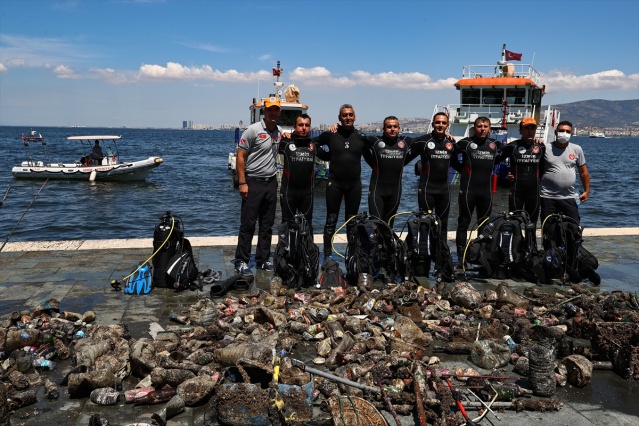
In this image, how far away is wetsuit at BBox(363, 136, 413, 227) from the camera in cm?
645

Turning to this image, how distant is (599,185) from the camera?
Answer: 102 ft

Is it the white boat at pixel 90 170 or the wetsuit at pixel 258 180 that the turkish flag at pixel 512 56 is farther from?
the wetsuit at pixel 258 180

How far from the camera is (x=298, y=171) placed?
639 cm

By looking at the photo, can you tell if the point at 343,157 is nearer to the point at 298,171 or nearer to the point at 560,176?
the point at 298,171

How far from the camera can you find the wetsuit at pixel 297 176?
6.34 metres

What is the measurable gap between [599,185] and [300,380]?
31.8m

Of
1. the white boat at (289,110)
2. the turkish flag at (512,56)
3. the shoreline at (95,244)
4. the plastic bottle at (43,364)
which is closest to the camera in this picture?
the plastic bottle at (43,364)

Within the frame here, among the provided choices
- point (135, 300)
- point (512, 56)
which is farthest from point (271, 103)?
point (512, 56)

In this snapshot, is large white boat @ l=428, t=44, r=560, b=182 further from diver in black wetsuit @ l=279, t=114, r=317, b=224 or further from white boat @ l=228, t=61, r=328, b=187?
diver in black wetsuit @ l=279, t=114, r=317, b=224

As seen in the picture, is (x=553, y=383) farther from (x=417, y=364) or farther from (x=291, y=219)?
(x=291, y=219)

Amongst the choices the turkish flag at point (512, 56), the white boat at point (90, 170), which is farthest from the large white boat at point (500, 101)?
the white boat at point (90, 170)

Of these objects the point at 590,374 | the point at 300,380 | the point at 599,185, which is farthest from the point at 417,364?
the point at 599,185

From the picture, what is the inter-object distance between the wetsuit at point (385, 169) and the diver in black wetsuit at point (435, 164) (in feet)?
0.64

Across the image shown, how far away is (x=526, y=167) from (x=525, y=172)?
0.07 m
